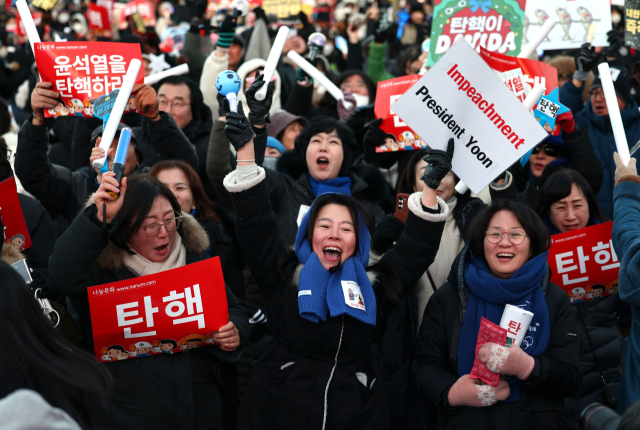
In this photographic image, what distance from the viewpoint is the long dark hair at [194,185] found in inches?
158

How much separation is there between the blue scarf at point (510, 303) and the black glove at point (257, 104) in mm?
1400

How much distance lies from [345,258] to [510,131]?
110cm

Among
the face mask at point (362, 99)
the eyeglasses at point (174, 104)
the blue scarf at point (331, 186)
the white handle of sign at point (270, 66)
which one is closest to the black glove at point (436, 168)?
the white handle of sign at point (270, 66)

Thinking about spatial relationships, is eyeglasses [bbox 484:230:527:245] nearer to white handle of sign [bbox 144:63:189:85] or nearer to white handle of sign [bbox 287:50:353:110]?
white handle of sign [bbox 287:50:353:110]

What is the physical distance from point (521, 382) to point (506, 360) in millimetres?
224

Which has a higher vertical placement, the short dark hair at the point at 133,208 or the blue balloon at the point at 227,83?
the blue balloon at the point at 227,83

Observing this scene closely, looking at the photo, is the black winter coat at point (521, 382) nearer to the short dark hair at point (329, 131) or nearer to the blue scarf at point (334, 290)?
the blue scarf at point (334, 290)

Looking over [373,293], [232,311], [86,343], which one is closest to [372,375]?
[373,293]

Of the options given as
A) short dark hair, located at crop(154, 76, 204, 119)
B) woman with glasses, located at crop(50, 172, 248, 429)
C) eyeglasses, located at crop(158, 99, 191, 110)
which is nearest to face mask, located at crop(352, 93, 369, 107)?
short dark hair, located at crop(154, 76, 204, 119)

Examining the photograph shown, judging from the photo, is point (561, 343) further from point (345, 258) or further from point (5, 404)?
point (5, 404)

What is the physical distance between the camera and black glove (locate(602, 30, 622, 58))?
5.74 meters

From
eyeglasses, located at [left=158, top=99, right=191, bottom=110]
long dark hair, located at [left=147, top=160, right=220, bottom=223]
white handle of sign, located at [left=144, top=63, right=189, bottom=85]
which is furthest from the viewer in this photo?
eyeglasses, located at [left=158, top=99, right=191, bottom=110]

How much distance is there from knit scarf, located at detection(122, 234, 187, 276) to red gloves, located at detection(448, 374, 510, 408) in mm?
1473

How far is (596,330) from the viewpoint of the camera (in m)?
3.81
